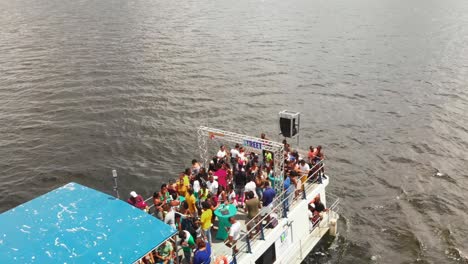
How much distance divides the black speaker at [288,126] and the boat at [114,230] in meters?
2.93

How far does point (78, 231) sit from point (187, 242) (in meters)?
3.89

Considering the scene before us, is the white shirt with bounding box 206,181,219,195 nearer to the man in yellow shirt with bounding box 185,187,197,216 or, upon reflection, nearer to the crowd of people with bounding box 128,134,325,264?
the crowd of people with bounding box 128,134,325,264

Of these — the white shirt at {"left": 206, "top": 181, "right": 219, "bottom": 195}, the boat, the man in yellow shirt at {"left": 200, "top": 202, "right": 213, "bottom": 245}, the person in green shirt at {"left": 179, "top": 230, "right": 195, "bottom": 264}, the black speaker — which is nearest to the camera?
the boat

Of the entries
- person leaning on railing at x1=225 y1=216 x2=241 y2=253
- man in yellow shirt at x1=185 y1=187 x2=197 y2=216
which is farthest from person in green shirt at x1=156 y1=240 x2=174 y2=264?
man in yellow shirt at x1=185 y1=187 x2=197 y2=216

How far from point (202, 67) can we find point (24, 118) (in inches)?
873

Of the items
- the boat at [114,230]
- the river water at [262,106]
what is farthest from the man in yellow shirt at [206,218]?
the river water at [262,106]

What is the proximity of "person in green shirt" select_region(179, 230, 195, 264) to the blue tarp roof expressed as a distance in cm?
198

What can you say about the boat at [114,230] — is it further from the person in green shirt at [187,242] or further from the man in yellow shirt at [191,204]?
the man in yellow shirt at [191,204]

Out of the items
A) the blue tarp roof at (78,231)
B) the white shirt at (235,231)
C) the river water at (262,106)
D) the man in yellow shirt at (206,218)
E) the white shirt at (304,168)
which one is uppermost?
the blue tarp roof at (78,231)

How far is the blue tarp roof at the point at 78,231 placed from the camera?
11.5 meters

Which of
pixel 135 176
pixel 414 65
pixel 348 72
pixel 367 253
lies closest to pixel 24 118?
pixel 135 176

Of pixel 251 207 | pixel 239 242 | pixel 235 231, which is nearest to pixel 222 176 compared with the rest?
pixel 251 207

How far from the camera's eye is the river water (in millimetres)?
28094

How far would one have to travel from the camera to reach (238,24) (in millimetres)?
79312
